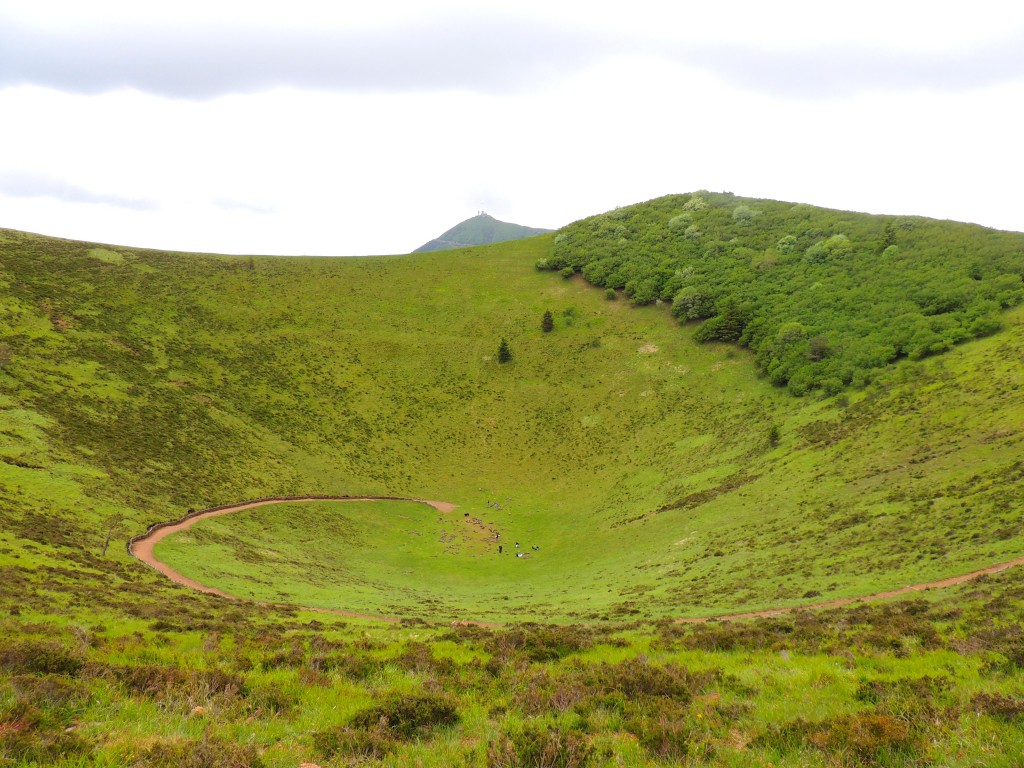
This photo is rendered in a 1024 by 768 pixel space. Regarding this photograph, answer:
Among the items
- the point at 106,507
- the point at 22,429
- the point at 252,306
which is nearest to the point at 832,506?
the point at 106,507

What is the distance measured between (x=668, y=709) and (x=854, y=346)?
222 ft

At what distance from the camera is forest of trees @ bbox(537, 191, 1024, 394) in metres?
61.4

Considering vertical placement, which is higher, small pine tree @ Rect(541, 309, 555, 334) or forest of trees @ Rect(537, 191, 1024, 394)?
forest of trees @ Rect(537, 191, 1024, 394)

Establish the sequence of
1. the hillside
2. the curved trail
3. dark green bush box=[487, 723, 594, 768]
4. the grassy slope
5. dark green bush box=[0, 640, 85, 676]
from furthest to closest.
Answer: the grassy slope < the curved trail < dark green bush box=[0, 640, 85, 676] < the hillside < dark green bush box=[487, 723, 594, 768]

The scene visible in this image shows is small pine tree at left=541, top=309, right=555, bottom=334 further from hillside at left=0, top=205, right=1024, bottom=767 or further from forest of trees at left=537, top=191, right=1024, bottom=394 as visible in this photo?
forest of trees at left=537, top=191, right=1024, bottom=394

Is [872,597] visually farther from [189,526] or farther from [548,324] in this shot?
[548,324]

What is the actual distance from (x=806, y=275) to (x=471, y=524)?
67865 mm

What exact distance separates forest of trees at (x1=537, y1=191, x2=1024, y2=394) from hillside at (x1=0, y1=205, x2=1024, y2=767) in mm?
3225

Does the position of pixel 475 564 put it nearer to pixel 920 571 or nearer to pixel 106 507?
pixel 106 507

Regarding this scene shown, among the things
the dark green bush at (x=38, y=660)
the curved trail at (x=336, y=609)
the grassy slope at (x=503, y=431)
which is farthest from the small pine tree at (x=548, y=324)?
the dark green bush at (x=38, y=660)

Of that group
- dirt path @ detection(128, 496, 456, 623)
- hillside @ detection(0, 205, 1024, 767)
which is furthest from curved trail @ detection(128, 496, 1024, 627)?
hillside @ detection(0, 205, 1024, 767)

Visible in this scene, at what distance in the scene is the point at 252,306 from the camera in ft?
284

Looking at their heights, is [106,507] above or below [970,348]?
below

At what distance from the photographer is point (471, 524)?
178 feet
